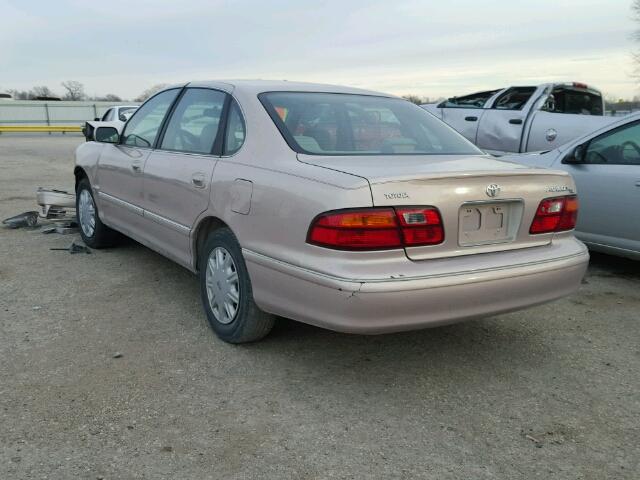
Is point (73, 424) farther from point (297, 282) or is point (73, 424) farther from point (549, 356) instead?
point (549, 356)

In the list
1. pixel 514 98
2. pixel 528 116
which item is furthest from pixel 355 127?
pixel 514 98

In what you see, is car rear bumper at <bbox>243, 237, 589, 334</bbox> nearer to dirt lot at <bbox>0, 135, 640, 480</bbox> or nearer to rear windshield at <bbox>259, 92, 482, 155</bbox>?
dirt lot at <bbox>0, 135, 640, 480</bbox>

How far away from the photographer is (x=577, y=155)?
5.29m

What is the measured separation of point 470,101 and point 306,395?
8.77 metres

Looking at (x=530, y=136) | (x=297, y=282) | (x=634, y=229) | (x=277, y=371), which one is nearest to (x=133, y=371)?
(x=277, y=371)

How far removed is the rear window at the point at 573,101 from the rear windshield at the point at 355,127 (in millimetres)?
6120

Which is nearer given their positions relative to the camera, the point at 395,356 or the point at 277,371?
Result: the point at 277,371

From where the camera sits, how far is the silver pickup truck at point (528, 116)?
8594 millimetres

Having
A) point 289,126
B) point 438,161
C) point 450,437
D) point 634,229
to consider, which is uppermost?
point 289,126

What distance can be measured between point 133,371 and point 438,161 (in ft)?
6.53

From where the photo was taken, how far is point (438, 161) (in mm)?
3254

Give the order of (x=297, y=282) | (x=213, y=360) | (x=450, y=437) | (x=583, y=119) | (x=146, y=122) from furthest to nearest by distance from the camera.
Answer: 1. (x=583, y=119)
2. (x=146, y=122)
3. (x=213, y=360)
4. (x=297, y=282)
5. (x=450, y=437)

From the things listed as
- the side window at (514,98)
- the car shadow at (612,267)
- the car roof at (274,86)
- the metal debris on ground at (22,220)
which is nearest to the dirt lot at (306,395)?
the car shadow at (612,267)

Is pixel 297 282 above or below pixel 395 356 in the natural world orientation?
above
